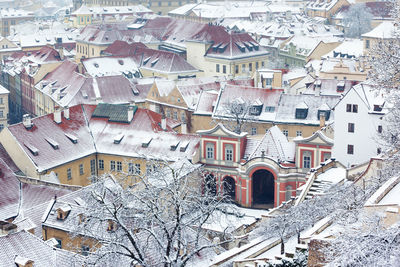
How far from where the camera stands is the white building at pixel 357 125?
184 ft

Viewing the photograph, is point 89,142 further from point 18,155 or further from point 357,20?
point 357,20

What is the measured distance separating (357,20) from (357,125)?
90498mm

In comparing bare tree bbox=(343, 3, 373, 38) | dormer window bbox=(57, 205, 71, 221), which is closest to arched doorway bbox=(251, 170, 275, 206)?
dormer window bbox=(57, 205, 71, 221)

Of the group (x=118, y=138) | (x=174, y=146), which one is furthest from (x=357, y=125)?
(x=118, y=138)

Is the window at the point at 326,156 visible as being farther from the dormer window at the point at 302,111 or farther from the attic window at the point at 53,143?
the attic window at the point at 53,143

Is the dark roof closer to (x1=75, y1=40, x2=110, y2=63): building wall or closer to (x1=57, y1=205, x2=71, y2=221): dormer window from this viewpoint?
(x1=57, y1=205, x2=71, y2=221): dormer window

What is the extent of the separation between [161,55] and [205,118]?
2705 cm

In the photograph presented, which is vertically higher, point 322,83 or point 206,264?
point 322,83

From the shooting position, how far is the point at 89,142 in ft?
210

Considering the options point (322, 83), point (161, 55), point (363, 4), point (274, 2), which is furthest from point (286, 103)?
point (274, 2)

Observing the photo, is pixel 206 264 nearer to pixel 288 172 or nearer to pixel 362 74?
pixel 288 172

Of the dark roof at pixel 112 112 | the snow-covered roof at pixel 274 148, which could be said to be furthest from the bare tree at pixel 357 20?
the snow-covered roof at pixel 274 148

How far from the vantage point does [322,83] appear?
7775 centimetres

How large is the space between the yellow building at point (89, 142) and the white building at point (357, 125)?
42.6ft
